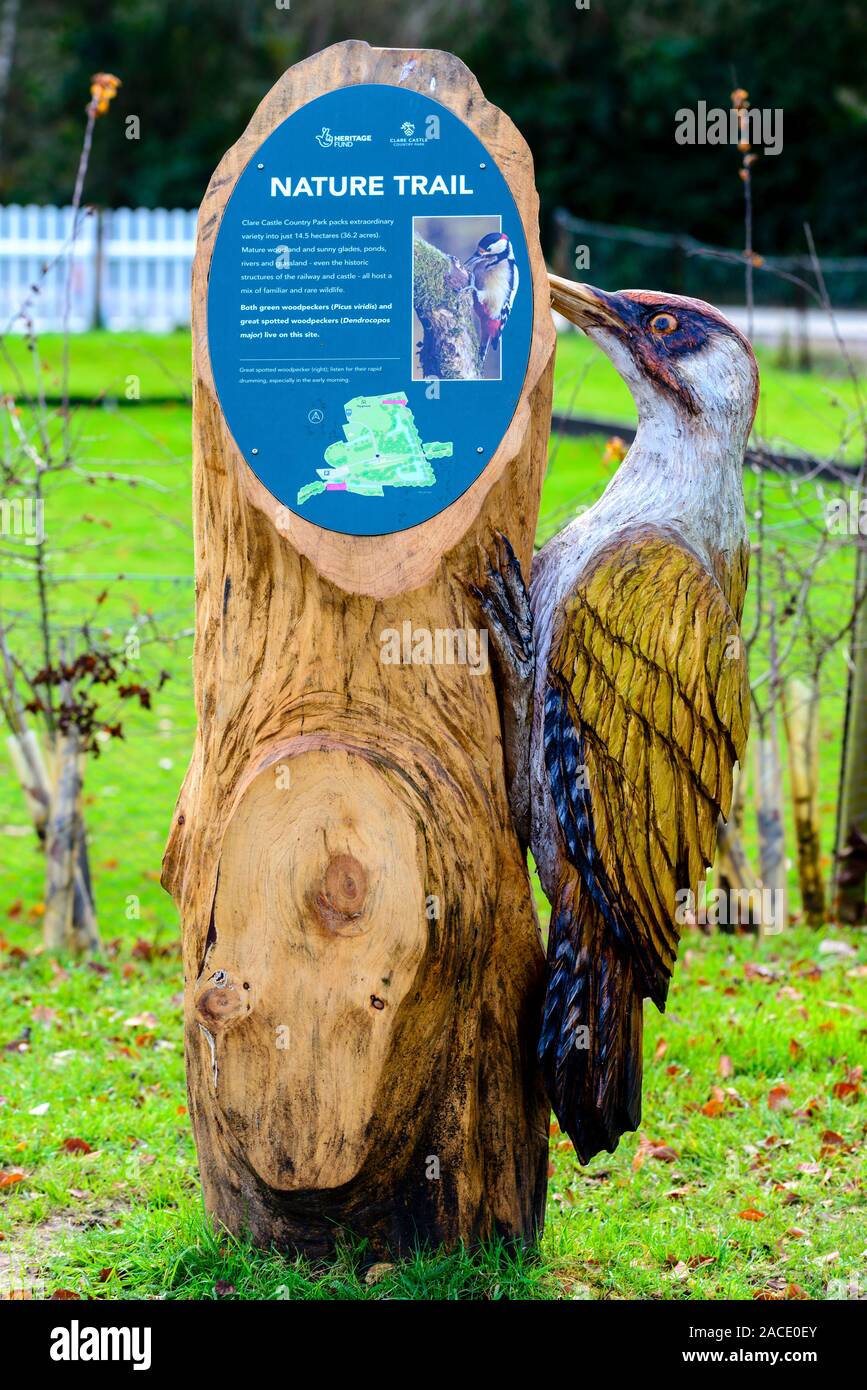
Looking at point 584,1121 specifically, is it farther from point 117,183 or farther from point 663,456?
point 117,183

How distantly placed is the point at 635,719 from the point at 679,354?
835 millimetres

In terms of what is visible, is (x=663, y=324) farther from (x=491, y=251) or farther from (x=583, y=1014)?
(x=583, y=1014)

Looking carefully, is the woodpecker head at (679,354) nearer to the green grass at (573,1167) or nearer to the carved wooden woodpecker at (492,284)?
the carved wooden woodpecker at (492,284)

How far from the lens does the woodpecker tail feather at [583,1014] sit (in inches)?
129

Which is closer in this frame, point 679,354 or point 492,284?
point 492,284

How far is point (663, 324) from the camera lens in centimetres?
337

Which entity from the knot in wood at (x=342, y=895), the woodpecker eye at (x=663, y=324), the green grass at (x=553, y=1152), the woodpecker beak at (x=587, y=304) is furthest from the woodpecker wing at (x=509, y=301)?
the green grass at (x=553, y=1152)

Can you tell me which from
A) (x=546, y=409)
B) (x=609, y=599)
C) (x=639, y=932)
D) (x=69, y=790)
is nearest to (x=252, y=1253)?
(x=639, y=932)

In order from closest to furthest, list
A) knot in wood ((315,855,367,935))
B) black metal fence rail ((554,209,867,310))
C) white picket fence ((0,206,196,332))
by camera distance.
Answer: knot in wood ((315,855,367,935)) → white picket fence ((0,206,196,332)) → black metal fence rail ((554,209,867,310))

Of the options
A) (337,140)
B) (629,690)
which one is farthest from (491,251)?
(629,690)
